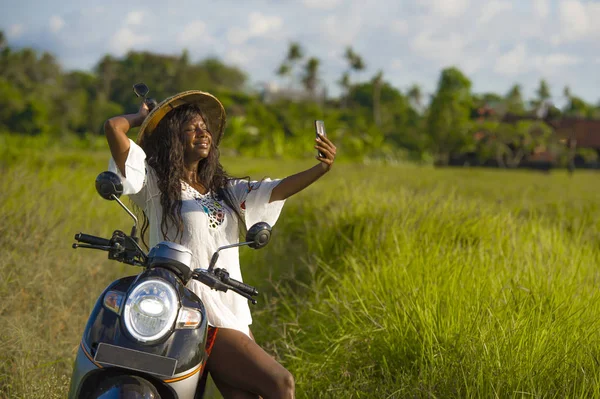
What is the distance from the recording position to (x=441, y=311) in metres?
3.88

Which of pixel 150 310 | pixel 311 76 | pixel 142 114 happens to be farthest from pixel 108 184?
pixel 311 76

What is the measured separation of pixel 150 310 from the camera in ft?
7.64

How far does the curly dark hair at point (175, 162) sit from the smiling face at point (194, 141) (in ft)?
0.07

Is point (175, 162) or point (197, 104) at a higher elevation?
point (197, 104)

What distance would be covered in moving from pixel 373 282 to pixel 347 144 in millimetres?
26990

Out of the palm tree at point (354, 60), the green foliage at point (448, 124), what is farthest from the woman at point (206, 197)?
the palm tree at point (354, 60)

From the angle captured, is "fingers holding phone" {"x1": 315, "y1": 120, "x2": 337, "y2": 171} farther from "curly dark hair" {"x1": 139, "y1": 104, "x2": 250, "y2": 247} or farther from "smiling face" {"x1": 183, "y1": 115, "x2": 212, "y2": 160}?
"smiling face" {"x1": 183, "y1": 115, "x2": 212, "y2": 160}

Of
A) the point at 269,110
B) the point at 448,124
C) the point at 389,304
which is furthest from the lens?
the point at 269,110

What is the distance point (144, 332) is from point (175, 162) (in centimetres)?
116

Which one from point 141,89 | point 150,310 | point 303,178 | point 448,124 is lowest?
point 150,310

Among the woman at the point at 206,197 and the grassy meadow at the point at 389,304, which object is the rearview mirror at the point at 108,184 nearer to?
the woman at the point at 206,197

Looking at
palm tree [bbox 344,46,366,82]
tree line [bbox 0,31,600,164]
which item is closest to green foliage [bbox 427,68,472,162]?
tree line [bbox 0,31,600,164]

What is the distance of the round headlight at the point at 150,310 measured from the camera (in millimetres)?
2311

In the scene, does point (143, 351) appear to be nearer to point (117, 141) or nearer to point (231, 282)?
point (231, 282)
